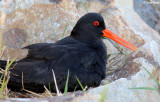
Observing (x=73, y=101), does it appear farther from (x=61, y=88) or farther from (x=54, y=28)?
(x=54, y=28)

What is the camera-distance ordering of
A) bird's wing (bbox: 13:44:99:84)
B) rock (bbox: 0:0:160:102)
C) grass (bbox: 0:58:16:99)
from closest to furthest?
grass (bbox: 0:58:16:99), rock (bbox: 0:0:160:102), bird's wing (bbox: 13:44:99:84)

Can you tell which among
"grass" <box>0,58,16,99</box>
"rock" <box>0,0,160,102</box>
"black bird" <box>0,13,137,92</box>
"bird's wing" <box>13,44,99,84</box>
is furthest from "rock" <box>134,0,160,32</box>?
"grass" <box>0,58,16,99</box>

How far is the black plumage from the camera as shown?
10.8 ft

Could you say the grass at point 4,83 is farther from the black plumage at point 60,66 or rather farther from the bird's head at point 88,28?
the bird's head at point 88,28

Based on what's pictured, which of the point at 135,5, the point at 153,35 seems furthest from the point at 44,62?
the point at 135,5

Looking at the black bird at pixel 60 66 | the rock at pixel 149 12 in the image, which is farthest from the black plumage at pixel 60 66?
the rock at pixel 149 12

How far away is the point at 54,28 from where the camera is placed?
14.4 feet

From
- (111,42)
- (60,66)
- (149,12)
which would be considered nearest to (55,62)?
(60,66)

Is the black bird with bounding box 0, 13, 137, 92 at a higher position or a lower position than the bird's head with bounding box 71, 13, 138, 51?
lower

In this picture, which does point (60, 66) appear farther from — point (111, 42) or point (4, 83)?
point (111, 42)

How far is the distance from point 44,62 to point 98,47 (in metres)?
0.89

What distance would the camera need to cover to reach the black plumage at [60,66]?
10.8 feet

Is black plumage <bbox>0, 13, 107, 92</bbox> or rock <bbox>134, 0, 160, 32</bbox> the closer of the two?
black plumage <bbox>0, 13, 107, 92</bbox>

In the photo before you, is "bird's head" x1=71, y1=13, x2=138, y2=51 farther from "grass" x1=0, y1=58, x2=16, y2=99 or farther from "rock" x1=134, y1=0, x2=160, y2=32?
"rock" x1=134, y1=0, x2=160, y2=32
